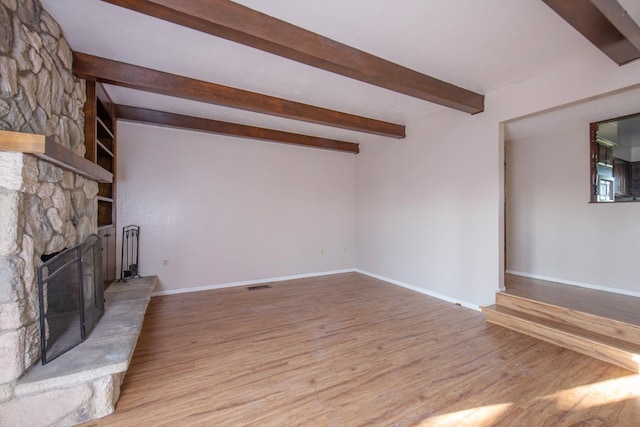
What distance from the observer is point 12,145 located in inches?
58.4

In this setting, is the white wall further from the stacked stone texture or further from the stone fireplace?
the stone fireplace

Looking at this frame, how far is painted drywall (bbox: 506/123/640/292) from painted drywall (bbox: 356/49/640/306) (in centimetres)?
164

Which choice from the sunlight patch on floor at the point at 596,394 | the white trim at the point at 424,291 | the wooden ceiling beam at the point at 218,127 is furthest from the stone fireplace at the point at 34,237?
the white trim at the point at 424,291

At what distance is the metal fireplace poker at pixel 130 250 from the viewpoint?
13.5 feet

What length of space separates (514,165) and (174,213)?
5913 mm

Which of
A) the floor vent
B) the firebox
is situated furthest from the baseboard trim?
the firebox

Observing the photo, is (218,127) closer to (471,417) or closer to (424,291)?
(424,291)

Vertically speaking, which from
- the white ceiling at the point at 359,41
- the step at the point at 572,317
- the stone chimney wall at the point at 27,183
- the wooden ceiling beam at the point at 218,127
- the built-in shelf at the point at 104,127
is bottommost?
the step at the point at 572,317

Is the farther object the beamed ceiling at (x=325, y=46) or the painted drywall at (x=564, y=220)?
the painted drywall at (x=564, y=220)

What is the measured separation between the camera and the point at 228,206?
4.86 metres

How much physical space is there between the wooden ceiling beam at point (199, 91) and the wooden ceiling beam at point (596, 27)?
8.68 ft

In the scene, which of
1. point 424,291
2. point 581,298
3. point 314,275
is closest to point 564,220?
point 581,298

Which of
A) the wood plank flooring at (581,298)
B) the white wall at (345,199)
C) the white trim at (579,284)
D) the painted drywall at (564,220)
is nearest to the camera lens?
the wood plank flooring at (581,298)

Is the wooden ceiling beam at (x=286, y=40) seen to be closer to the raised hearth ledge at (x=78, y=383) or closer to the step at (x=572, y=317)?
the raised hearth ledge at (x=78, y=383)
